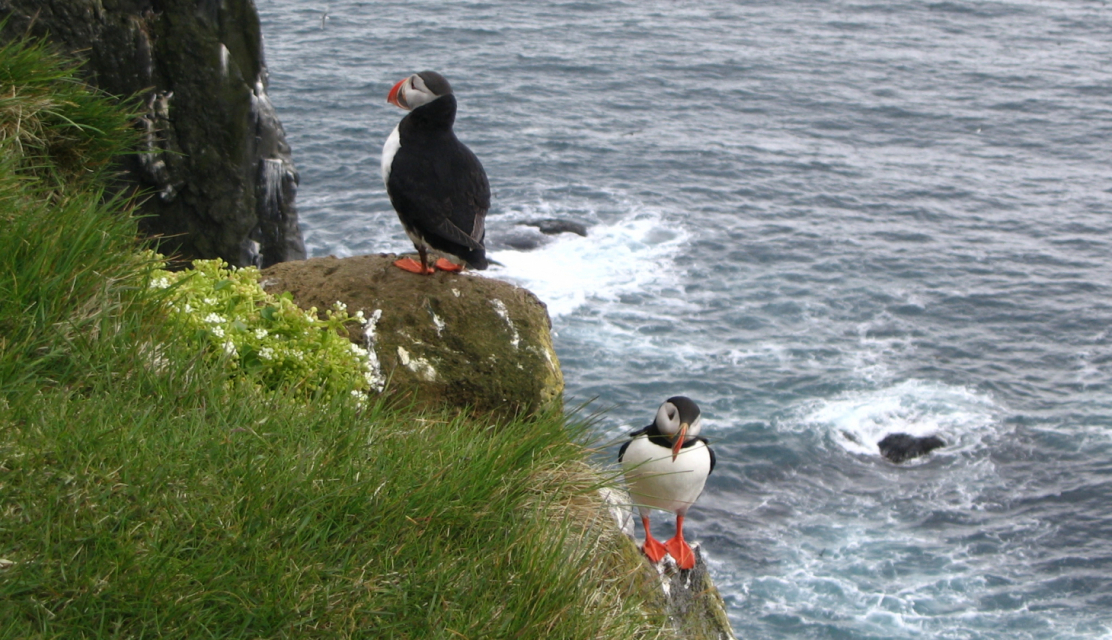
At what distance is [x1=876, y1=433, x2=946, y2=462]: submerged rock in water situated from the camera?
30641 mm

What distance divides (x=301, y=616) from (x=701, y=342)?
110 feet

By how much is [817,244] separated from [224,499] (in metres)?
42.2

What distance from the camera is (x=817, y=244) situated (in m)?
44.1

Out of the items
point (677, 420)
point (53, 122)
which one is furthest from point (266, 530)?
point (677, 420)

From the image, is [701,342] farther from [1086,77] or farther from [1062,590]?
[1086,77]

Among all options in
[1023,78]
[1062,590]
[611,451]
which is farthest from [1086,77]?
[611,451]

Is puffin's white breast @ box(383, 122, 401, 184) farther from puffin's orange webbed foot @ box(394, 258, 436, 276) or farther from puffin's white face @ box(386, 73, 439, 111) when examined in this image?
puffin's orange webbed foot @ box(394, 258, 436, 276)

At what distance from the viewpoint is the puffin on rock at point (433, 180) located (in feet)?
26.7

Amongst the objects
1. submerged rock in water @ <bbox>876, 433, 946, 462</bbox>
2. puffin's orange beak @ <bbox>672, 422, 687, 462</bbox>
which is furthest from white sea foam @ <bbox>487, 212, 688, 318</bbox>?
puffin's orange beak @ <bbox>672, 422, 687, 462</bbox>

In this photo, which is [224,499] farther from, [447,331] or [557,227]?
[557,227]

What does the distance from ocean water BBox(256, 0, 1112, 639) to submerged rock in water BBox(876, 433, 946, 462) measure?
0.46 meters

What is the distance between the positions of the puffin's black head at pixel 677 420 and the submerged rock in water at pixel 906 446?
24158 mm

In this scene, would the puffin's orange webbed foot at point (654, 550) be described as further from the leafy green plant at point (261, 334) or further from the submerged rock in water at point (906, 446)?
the submerged rock in water at point (906, 446)

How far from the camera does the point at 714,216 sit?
4638cm
